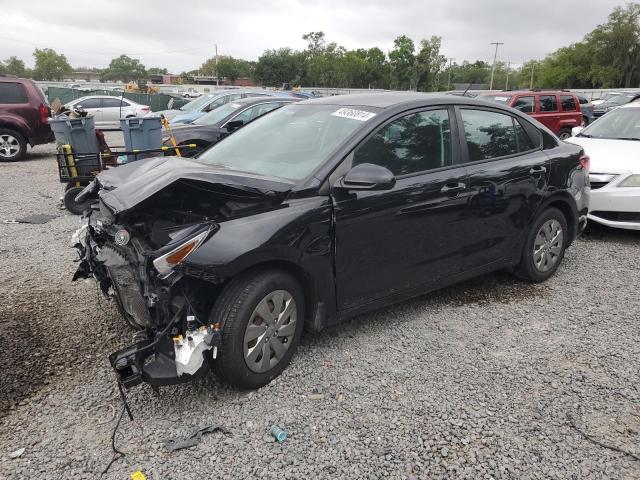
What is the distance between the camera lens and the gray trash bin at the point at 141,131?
825 cm

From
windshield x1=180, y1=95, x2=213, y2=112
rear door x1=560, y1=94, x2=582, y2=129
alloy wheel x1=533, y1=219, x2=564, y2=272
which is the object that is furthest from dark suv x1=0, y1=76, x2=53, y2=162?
rear door x1=560, y1=94, x2=582, y2=129

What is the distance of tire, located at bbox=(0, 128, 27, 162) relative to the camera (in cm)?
1152

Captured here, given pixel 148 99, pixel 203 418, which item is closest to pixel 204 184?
pixel 203 418

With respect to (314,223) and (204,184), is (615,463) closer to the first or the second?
(314,223)

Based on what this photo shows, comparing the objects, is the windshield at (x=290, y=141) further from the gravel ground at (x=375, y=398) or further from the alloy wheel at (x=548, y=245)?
the alloy wheel at (x=548, y=245)

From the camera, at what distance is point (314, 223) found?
3020 millimetres

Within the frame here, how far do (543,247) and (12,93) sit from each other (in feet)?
38.6

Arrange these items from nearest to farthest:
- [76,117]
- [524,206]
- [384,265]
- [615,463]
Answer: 1. [615,463]
2. [384,265]
3. [524,206]
4. [76,117]

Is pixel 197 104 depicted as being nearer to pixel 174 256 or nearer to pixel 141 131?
pixel 141 131

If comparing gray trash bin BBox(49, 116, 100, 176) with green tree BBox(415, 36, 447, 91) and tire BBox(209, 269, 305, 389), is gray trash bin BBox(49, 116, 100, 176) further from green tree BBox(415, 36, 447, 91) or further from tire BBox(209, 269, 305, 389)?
green tree BBox(415, 36, 447, 91)

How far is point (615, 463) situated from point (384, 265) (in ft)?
5.52

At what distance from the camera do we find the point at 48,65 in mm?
115188

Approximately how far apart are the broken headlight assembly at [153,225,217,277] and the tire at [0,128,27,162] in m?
11.2

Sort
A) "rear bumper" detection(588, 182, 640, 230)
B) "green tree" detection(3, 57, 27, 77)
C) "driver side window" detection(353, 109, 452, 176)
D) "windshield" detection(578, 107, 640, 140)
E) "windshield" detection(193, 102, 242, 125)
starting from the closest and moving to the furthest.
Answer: "driver side window" detection(353, 109, 452, 176), "rear bumper" detection(588, 182, 640, 230), "windshield" detection(578, 107, 640, 140), "windshield" detection(193, 102, 242, 125), "green tree" detection(3, 57, 27, 77)
